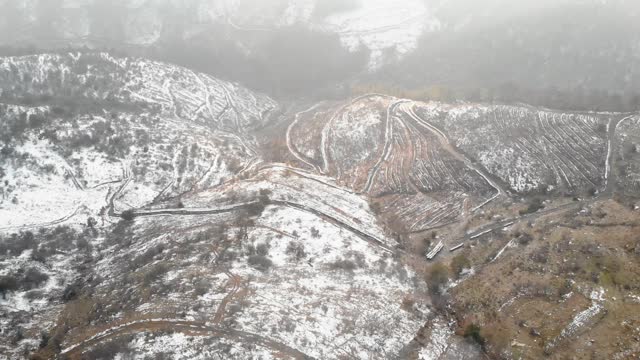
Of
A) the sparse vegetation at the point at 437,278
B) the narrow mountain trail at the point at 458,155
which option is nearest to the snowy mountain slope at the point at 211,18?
the narrow mountain trail at the point at 458,155

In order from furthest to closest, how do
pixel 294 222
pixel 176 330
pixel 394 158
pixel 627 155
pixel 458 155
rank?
1. pixel 394 158
2. pixel 458 155
3. pixel 627 155
4. pixel 294 222
5. pixel 176 330

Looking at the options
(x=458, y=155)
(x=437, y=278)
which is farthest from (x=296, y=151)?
(x=437, y=278)

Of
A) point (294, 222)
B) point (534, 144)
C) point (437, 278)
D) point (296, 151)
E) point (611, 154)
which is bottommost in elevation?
point (437, 278)

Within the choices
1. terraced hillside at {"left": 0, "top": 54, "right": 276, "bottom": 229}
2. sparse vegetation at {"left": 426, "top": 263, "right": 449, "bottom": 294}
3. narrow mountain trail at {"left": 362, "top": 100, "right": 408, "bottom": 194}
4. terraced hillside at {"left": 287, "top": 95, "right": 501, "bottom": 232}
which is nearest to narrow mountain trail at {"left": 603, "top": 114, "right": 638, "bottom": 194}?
terraced hillside at {"left": 287, "top": 95, "right": 501, "bottom": 232}

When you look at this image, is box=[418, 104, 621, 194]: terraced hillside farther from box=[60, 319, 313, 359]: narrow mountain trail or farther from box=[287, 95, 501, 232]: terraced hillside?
box=[60, 319, 313, 359]: narrow mountain trail

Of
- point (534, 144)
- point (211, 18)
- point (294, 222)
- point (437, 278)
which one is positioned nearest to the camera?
point (437, 278)

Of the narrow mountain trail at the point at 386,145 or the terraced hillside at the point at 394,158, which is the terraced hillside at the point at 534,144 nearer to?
the terraced hillside at the point at 394,158

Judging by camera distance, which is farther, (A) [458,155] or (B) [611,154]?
(A) [458,155]

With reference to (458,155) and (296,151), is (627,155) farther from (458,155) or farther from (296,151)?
(296,151)

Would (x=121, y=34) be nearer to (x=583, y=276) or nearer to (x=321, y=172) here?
(x=321, y=172)

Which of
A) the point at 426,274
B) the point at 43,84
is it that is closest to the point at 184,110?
the point at 43,84

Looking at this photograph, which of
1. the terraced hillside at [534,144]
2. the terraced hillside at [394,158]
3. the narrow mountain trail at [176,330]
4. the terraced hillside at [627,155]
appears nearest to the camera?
the narrow mountain trail at [176,330]
